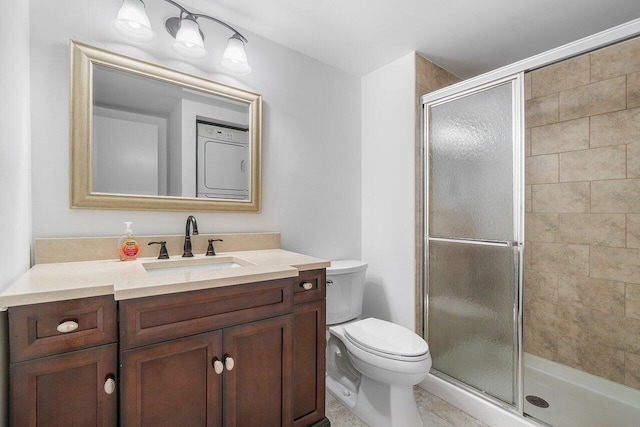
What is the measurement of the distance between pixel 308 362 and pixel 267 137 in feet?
4.40

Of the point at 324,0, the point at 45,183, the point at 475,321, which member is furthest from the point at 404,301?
the point at 45,183

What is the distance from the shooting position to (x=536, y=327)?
2262mm

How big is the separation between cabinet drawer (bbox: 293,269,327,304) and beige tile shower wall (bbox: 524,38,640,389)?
1.85m

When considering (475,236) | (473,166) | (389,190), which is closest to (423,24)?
(473,166)

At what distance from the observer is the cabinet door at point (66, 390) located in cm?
79

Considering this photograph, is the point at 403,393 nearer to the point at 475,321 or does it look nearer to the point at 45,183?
the point at 475,321

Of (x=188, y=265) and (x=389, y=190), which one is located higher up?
(x=389, y=190)

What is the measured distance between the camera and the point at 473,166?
1794mm

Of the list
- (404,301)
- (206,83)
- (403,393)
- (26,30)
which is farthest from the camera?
(404,301)

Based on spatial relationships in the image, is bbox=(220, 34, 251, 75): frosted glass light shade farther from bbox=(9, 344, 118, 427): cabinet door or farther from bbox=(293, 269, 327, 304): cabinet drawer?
bbox=(9, 344, 118, 427): cabinet door

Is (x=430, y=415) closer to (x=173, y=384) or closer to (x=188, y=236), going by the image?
(x=173, y=384)

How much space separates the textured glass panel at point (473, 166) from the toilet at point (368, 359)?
0.70 meters

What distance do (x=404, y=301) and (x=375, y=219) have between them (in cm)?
64

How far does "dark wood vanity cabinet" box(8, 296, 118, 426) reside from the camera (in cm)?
79
